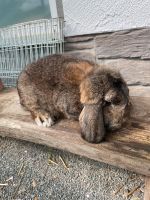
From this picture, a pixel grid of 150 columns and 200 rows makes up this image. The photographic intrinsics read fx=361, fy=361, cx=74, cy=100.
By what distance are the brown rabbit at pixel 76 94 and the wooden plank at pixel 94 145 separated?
76 mm

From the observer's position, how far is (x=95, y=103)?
2521 millimetres

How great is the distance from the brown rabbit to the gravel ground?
41 centimetres

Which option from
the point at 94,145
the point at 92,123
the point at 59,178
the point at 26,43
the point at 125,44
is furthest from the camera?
the point at 26,43

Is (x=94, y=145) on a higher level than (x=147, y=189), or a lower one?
higher

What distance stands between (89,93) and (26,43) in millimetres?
1946

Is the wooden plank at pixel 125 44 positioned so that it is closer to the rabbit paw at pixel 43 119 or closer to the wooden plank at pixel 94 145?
the wooden plank at pixel 94 145

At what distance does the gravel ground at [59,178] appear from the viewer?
2773 mm

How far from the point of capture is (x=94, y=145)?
8.74ft

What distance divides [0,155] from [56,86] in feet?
3.36

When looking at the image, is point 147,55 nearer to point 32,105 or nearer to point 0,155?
point 32,105

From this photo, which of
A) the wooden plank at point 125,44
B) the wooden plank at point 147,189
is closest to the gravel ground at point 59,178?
the wooden plank at point 147,189

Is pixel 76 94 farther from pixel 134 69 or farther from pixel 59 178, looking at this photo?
pixel 134 69

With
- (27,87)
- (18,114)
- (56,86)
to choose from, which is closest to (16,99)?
(18,114)

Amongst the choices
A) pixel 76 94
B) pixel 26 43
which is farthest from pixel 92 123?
pixel 26 43
